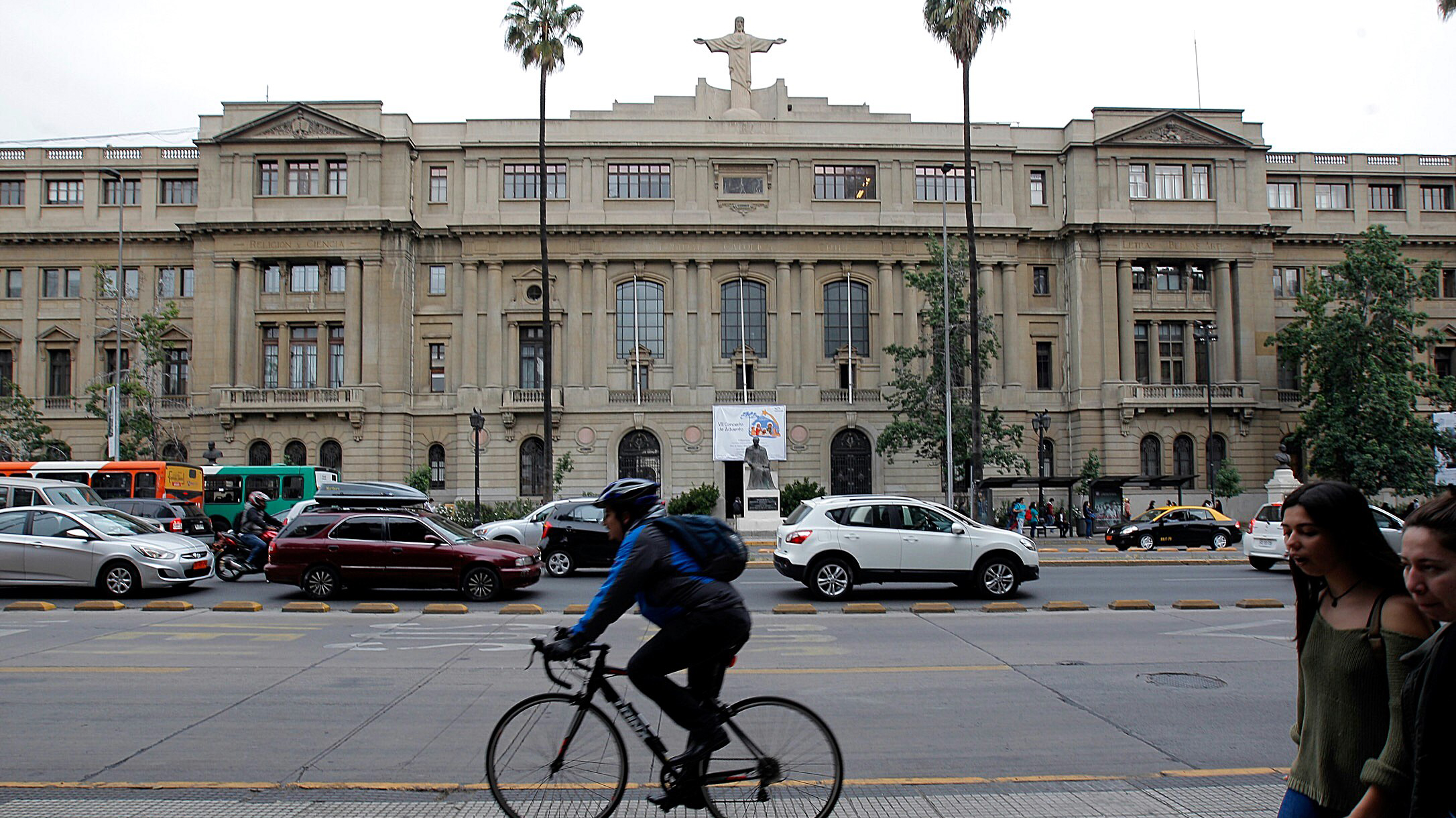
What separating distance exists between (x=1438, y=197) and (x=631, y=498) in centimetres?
6352

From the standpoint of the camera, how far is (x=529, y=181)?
4850 centimetres

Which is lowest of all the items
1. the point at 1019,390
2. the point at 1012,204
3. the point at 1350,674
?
the point at 1350,674

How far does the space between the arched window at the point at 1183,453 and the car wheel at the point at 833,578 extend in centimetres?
3806

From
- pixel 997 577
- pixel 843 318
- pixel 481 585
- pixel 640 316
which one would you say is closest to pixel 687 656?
pixel 481 585

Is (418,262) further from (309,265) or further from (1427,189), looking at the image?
(1427,189)

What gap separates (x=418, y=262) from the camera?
4894 cm

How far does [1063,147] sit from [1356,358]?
16803 mm

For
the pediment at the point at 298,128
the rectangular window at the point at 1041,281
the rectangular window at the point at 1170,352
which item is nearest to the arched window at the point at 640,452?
the pediment at the point at 298,128

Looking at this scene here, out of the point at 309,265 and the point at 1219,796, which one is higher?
the point at 309,265

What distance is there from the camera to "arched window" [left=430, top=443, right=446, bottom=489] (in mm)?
48219

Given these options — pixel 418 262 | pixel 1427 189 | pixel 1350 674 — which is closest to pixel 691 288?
pixel 418 262

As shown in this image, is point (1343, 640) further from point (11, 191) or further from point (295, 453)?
point (11, 191)

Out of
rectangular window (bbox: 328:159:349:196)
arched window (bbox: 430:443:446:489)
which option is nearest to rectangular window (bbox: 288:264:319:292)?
rectangular window (bbox: 328:159:349:196)

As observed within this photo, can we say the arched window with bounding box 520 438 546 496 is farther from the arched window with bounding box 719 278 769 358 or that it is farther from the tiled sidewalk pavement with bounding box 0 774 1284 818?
the tiled sidewalk pavement with bounding box 0 774 1284 818
